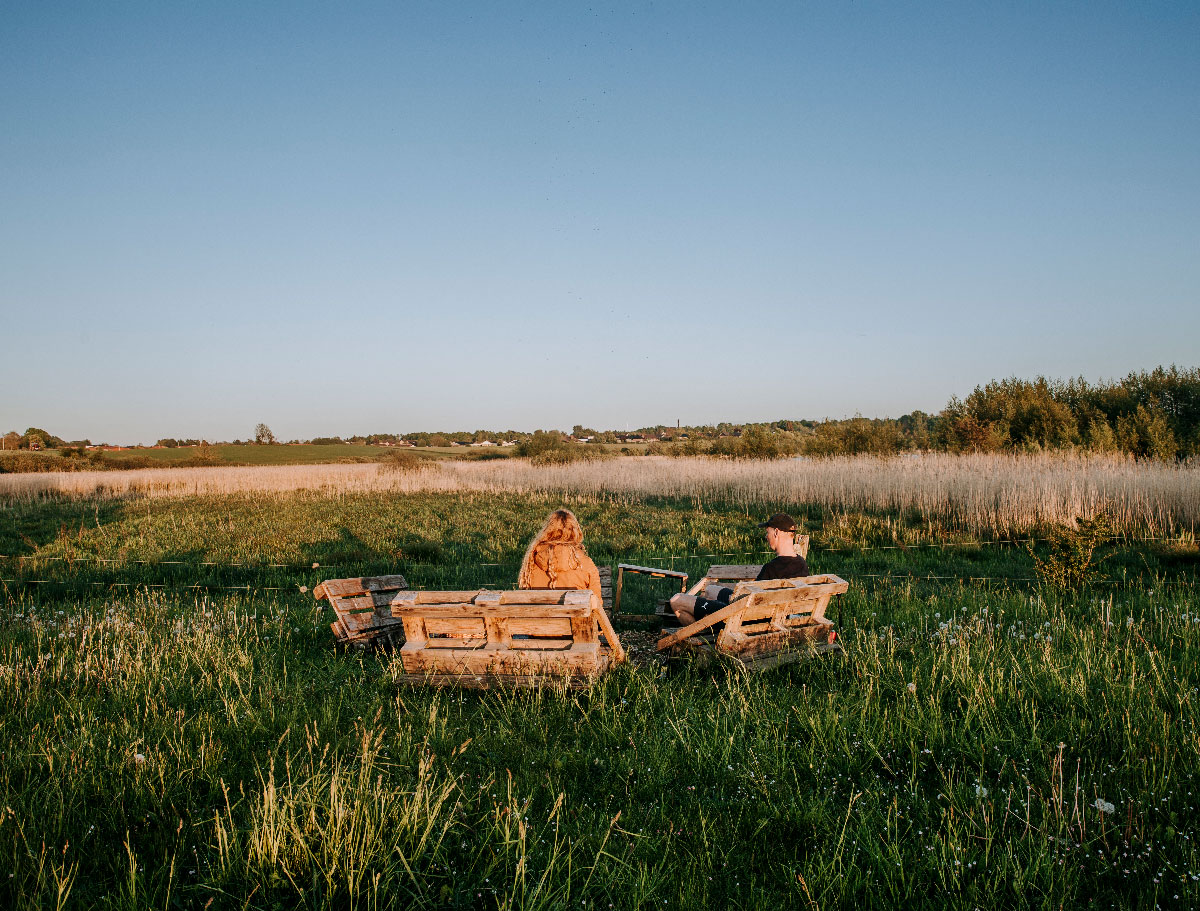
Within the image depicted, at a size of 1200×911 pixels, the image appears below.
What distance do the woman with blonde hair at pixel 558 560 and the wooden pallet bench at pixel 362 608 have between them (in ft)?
5.65

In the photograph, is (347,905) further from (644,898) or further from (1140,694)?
(1140,694)

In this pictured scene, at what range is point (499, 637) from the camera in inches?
199

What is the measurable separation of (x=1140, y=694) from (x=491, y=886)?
457cm

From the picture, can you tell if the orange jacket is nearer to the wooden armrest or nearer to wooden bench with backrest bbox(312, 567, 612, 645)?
the wooden armrest

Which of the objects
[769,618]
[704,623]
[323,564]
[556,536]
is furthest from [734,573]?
[323,564]

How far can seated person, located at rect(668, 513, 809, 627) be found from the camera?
20.4ft

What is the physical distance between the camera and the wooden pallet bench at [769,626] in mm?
5180

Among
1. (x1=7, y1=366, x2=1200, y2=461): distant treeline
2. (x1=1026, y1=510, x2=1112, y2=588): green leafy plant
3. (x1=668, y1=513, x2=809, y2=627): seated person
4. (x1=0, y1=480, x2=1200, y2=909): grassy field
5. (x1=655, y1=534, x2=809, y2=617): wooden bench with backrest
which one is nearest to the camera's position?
(x1=0, y1=480, x2=1200, y2=909): grassy field

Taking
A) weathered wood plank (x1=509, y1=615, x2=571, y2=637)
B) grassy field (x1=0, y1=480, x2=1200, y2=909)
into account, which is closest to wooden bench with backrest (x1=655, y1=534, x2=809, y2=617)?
grassy field (x1=0, y1=480, x2=1200, y2=909)

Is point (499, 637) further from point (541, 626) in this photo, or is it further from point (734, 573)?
point (734, 573)

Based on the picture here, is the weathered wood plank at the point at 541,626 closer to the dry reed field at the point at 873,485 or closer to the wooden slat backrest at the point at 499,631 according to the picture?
the wooden slat backrest at the point at 499,631

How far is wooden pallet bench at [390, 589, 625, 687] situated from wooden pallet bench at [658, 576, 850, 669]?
1.01 m

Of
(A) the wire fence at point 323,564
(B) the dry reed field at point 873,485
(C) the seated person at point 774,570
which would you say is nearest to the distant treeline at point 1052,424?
(B) the dry reed field at point 873,485

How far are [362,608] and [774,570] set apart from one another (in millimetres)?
4416
